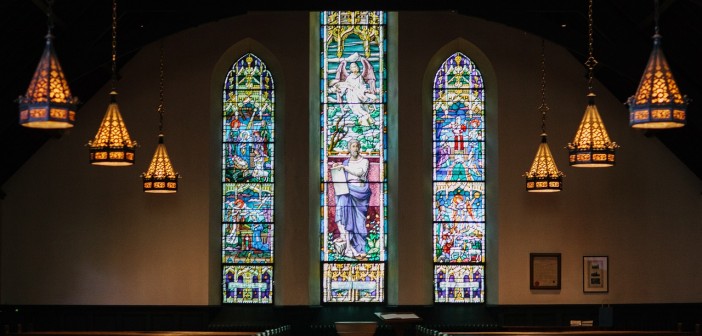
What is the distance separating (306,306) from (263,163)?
2.41 meters

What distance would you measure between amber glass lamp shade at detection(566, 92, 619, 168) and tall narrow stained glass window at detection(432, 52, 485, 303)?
20.3ft

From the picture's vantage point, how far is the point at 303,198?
1725 centimetres

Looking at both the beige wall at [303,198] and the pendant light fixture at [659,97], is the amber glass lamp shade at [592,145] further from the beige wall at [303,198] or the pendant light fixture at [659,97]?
the beige wall at [303,198]

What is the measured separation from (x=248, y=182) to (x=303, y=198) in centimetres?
101

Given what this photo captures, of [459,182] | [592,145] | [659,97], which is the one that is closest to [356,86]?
[459,182]

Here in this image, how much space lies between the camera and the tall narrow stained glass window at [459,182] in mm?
17625

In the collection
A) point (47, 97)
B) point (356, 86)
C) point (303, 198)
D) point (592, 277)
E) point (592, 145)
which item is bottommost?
point (592, 277)

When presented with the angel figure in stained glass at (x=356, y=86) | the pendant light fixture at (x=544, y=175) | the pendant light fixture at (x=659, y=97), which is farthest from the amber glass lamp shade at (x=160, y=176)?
the pendant light fixture at (x=659, y=97)

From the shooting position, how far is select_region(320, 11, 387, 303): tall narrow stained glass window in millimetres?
17672

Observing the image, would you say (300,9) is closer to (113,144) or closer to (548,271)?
Answer: (113,144)

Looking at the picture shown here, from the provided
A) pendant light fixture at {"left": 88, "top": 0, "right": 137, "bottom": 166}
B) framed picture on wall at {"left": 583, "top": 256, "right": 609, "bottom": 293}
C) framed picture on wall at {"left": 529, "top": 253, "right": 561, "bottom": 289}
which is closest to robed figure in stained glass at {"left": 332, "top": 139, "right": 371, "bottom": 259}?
framed picture on wall at {"left": 529, "top": 253, "right": 561, "bottom": 289}

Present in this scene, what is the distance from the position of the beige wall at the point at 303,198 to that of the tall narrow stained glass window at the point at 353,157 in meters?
0.39

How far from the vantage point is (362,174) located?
17.8m

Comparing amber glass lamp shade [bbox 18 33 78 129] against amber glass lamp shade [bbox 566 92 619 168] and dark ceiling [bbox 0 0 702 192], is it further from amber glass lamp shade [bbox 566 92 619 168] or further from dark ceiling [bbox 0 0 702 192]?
amber glass lamp shade [bbox 566 92 619 168]
